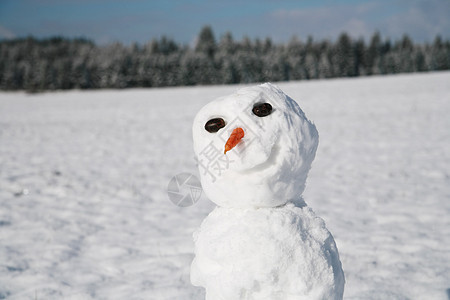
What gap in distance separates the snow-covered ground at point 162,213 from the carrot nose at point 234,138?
170cm

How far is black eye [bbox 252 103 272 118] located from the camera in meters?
1.79

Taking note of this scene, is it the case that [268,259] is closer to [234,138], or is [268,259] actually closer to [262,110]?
[234,138]

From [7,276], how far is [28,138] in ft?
27.3

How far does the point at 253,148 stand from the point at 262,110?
208 mm

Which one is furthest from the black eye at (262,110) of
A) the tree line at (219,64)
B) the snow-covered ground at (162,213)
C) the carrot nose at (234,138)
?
the tree line at (219,64)

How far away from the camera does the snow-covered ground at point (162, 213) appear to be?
3.04 m

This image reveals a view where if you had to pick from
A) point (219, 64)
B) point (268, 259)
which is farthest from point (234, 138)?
point (219, 64)

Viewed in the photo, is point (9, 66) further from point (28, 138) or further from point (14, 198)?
point (14, 198)

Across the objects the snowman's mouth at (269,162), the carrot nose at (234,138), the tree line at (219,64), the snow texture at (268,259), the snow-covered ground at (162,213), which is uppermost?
the carrot nose at (234,138)

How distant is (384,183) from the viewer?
5453 millimetres

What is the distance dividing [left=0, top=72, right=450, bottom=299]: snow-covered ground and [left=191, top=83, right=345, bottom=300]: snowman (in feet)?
4.25

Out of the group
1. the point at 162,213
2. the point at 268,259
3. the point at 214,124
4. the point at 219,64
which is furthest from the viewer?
the point at 219,64

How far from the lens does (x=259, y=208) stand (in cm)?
184

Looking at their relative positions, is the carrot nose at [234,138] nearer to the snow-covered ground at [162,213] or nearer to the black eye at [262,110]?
the black eye at [262,110]
